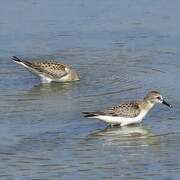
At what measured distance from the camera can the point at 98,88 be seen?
57.9ft

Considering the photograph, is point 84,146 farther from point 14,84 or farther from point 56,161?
point 14,84

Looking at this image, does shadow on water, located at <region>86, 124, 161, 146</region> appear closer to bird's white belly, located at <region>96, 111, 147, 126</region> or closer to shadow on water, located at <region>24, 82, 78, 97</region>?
bird's white belly, located at <region>96, 111, 147, 126</region>

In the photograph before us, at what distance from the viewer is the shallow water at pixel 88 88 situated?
1315 cm

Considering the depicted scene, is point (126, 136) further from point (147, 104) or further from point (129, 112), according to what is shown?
point (147, 104)

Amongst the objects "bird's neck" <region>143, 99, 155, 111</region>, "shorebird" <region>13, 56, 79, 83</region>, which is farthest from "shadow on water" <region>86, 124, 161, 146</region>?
"shorebird" <region>13, 56, 79, 83</region>

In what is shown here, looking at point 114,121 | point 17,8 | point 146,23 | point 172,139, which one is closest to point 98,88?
point 114,121

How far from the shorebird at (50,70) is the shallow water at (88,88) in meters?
0.19

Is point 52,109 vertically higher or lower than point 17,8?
lower

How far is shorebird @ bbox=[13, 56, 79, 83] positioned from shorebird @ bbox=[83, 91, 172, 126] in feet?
9.81

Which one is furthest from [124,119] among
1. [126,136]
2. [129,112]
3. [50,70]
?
[50,70]

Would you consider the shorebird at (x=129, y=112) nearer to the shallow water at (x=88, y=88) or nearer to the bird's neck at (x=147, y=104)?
the bird's neck at (x=147, y=104)

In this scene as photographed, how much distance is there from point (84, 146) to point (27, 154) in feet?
3.07

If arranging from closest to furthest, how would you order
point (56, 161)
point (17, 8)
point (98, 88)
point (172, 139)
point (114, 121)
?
point (56, 161)
point (172, 139)
point (114, 121)
point (98, 88)
point (17, 8)

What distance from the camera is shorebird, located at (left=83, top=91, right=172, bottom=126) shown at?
15109 mm
